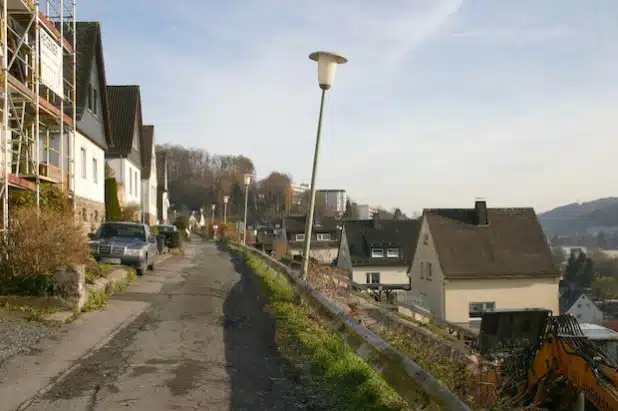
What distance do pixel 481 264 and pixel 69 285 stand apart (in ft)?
121

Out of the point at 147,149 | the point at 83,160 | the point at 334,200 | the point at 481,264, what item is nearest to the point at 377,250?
the point at 334,200

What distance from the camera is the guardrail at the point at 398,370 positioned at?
13.6 feet

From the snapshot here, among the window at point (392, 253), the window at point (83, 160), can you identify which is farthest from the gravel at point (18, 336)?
the window at point (392, 253)

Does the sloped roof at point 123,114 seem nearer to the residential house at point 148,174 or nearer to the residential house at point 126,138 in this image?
the residential house at point 126,138

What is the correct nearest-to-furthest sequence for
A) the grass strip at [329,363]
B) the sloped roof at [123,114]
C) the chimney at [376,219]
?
the grass strip at [329,363] → the sloped roof at [123,114] → the chimney at [376,219]

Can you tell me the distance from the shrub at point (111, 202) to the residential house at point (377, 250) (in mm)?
28890

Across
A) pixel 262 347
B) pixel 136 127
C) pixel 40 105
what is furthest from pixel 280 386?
pixel 136 127

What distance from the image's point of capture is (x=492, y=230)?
47.4 meters

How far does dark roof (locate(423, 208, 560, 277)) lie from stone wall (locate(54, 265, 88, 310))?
34.4 meters

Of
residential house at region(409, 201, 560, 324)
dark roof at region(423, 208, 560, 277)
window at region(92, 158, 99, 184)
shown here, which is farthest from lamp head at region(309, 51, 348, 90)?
dark roof at region(423, 208, 560, 277)

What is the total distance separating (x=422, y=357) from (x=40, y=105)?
49.9 feet

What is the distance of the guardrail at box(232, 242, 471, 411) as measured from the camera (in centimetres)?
414

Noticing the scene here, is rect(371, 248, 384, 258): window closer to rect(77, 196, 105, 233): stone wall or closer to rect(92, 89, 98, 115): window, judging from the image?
rect(77, 196, 105, 233): stone wall

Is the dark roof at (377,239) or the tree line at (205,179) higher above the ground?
the tree line at (205,179)
